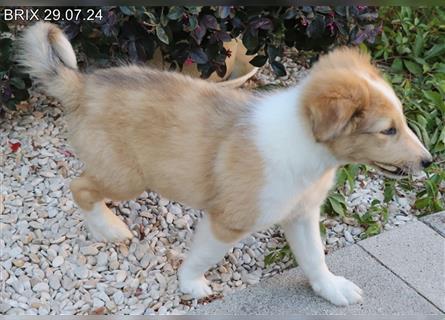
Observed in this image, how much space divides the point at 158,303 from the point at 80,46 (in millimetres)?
1952

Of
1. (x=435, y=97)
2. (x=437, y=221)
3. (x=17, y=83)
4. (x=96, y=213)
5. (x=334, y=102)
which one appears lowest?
(x=96, y=213)

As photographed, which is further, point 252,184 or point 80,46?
point 80,46

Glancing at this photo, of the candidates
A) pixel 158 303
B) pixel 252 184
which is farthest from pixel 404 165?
pixel 158 303

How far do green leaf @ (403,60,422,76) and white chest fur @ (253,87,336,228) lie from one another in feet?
8.10

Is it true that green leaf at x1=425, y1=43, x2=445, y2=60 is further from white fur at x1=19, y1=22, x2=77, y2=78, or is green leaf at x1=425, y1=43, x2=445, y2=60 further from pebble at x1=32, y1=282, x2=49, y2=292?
pebble at x1=32, y1=282, x2=49, y2=292

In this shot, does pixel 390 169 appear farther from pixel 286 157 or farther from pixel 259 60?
pixel 259 60

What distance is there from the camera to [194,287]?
11.6 ft

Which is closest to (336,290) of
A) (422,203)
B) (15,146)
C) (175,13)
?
(422,203)

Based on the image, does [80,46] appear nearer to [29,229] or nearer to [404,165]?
[29,229]

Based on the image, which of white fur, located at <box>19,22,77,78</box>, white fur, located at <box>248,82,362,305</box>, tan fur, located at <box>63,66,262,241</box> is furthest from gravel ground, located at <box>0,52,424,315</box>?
white fur, located at <box>19,22,77,78</box>

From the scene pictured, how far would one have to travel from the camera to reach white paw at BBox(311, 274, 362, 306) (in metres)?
3.45

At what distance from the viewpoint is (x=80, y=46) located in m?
4.55

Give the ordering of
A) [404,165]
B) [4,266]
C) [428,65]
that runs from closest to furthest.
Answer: [404,165] < [4,266] < [428,65]

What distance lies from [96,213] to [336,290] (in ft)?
4.54
